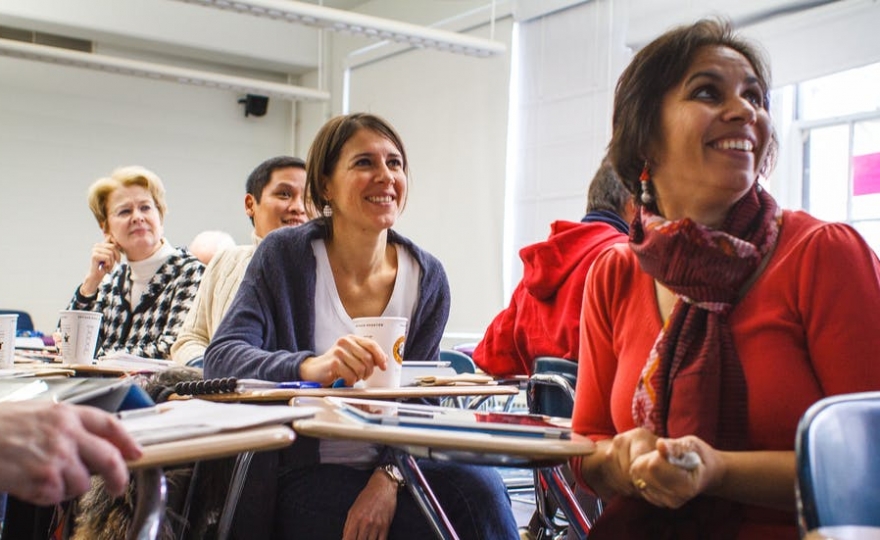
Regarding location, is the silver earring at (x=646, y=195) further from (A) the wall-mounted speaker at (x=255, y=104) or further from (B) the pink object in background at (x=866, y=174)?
(A) the wall-mounted speaker at (x=255, y=104)

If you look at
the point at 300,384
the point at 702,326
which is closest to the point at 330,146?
the point at 300,384

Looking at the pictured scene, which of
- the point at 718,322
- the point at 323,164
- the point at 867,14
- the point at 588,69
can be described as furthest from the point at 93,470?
the point at 588,69

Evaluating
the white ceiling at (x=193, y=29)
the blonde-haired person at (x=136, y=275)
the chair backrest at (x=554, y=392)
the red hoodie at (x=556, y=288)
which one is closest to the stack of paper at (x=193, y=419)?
the chair backrest at (x=554, y=392)

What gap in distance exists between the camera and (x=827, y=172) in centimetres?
497

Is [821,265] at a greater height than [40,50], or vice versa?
[40,50]

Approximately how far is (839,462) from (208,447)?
0.69m

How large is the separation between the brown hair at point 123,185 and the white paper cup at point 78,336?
4.34 feet

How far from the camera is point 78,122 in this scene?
27.9 feet

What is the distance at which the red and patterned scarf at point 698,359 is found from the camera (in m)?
1.30

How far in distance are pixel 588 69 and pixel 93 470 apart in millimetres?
5781

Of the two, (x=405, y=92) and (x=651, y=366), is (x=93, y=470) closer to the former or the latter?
(x=651, y=366)

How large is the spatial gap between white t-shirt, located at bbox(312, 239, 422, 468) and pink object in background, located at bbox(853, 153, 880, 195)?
3214mm

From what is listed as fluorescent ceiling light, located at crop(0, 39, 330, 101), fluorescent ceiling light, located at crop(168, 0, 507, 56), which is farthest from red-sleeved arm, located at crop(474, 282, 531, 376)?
fluorescent ceiling light, located at crop(0, 39, 330, 101)

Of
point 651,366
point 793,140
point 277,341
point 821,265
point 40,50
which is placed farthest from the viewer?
point 40,50
